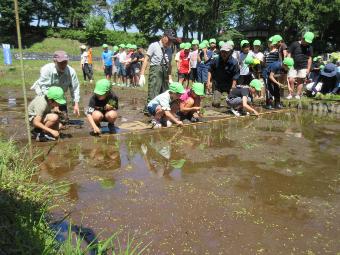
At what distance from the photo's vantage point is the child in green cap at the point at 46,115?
6.13 metres

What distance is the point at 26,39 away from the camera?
152ft

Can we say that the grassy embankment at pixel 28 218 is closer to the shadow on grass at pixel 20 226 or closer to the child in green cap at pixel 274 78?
the shadow on grass at pixel 20 226

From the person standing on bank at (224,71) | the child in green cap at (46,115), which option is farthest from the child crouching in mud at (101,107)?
the person standing on bank at (224,71)

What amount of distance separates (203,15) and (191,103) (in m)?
44.2

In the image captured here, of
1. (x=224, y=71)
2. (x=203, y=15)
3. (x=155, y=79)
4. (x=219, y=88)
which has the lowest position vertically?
(x=219, y=88)

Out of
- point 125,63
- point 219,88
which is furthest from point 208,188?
point 125,63

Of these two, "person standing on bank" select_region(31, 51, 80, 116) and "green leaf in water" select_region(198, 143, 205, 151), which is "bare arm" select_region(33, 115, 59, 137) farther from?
"green leaf in water" select_region(198, 143, 205, 151)

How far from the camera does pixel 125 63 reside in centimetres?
1499

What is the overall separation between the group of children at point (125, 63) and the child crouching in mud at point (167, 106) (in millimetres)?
7573

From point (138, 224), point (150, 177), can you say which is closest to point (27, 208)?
point (138, 224)

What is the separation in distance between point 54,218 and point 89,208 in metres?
0.34

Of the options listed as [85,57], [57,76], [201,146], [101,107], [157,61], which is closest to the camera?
[201,146]

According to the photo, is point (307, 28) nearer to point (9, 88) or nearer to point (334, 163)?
point (9, 88)

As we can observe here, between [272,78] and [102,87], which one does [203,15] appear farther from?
[102,87]
